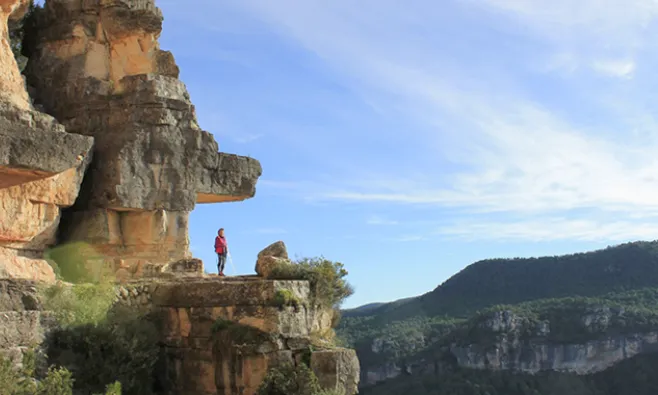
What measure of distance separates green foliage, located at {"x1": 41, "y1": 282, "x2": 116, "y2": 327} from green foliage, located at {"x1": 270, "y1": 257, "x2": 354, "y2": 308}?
3043 mm

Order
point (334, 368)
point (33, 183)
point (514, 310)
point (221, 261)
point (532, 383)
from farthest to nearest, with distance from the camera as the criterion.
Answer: point (514, 310) → point (532, 383) → point (221, 261) → point (33, 183) → point (334, 368)

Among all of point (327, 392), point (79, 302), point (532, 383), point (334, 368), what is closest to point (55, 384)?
point (79, 302)

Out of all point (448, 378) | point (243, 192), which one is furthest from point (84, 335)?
point (448, 378)

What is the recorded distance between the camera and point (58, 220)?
50.7 feet

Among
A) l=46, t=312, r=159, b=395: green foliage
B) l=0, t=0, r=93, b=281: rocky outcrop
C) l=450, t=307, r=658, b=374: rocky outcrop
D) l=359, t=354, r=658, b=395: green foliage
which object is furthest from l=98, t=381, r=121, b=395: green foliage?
l=450, t=307, r=658, b=374: rocky outcrop

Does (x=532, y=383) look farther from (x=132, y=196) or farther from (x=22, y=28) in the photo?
(x=22, y=28)

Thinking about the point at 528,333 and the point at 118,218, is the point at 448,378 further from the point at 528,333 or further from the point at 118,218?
the point at 118,218

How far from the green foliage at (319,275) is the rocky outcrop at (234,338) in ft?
1.36

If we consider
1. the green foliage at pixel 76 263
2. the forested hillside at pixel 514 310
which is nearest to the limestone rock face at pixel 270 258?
the green foliage at pixel 76 263

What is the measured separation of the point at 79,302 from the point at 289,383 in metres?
3.63

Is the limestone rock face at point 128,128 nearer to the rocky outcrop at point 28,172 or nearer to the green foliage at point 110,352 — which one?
the rocky outcrop at point 28,172

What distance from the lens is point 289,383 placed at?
12234 millimetres

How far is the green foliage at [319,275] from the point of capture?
544 inches

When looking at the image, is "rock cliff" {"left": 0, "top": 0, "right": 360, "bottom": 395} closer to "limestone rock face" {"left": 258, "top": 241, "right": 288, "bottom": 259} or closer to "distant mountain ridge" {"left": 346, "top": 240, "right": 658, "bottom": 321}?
"limestone rock face" {"left": 258, "top": 241, "right": 288, "bottom": 259}
